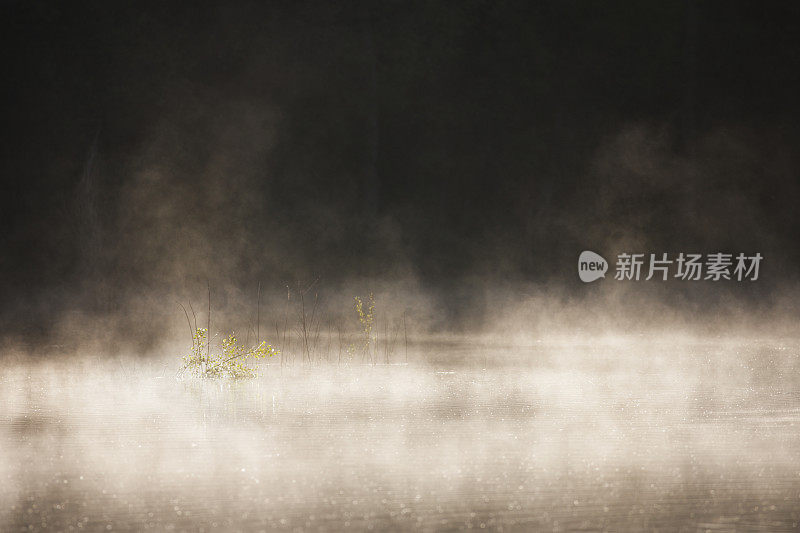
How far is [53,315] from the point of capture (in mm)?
9438

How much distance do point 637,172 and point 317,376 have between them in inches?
228

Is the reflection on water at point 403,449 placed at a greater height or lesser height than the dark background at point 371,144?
lesser

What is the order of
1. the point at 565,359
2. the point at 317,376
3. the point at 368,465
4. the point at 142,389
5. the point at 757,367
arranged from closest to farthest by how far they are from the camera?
the point at 368,465
the point at 142,389
the point at 317,376
the point at 757,367
the point at 565,359

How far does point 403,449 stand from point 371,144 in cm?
668

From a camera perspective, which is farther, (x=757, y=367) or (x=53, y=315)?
(x=53, y=315)

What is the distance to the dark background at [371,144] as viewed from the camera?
9727 millimetres

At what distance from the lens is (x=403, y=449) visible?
3637mm

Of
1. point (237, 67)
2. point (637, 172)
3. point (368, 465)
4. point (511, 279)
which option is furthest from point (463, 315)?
point (368, 465)

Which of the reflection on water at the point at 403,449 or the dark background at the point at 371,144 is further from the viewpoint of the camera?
the dark background at the point at 371,144

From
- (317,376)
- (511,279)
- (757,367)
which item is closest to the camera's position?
(317,376)

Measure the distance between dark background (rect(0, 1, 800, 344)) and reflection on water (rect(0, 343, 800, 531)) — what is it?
4036 millimetres

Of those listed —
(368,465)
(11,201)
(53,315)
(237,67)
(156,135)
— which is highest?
(237,67)

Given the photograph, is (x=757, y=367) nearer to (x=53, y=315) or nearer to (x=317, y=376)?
(x=317, y=376)

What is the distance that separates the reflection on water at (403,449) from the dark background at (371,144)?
4036 millimetres
